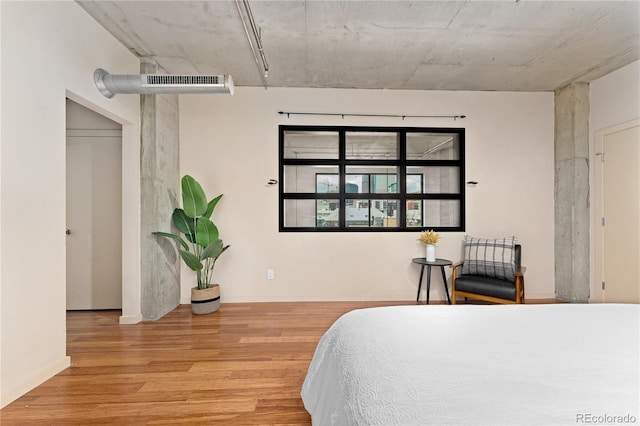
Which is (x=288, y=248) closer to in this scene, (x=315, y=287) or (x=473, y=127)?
(x=315, y=287)

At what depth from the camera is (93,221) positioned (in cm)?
337

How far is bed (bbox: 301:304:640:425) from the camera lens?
68 cm

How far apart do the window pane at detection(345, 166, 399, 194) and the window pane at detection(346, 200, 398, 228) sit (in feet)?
0.47

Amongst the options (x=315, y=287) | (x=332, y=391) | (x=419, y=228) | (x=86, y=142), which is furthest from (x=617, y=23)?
(x=86, y=142)

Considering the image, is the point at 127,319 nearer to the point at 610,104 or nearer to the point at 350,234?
the point at 350,234

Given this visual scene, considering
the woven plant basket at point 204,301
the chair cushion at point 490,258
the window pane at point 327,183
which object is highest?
the window pane at point 327,183

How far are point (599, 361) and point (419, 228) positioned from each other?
297 centimetres

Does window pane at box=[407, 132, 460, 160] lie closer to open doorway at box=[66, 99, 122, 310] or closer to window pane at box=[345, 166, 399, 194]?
window pane at box=[345, 166, 399, 194]

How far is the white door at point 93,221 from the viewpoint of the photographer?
3.34 meters

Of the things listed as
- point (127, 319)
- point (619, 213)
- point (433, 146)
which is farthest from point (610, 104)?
point (127, 319)

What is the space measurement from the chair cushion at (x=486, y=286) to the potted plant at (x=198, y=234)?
9.14 feet

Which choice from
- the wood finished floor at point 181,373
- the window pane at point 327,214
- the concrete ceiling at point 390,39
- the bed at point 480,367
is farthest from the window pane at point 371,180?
the bed at point 480,367

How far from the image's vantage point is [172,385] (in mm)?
1888

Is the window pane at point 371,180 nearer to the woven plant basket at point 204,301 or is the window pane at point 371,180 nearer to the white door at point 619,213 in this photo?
the woven plant basket at point 204,301
